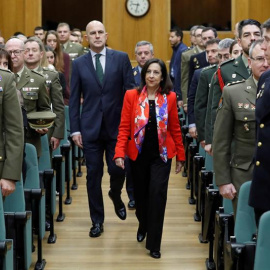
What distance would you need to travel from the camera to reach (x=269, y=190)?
3.24 m

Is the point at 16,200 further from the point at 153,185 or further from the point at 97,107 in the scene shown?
the point at 97,107

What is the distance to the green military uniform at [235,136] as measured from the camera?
4176mm

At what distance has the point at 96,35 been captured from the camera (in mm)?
5766

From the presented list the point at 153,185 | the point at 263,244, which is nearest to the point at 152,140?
the point at 153,185

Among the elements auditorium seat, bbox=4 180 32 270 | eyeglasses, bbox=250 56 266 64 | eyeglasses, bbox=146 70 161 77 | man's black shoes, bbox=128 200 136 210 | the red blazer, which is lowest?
man's black shoes, bbox=128 200 136 210

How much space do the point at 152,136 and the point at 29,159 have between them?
2.91 feet

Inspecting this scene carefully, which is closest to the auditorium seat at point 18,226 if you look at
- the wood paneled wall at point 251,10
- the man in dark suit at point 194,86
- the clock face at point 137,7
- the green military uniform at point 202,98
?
the green military uniform at point 202,98

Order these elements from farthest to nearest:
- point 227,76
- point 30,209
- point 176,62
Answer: point 176,62 → point 227,76 → point 30,209

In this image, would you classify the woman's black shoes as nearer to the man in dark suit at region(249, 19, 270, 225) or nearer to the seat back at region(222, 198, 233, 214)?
the seat back at region(222, 198, 233, 214)

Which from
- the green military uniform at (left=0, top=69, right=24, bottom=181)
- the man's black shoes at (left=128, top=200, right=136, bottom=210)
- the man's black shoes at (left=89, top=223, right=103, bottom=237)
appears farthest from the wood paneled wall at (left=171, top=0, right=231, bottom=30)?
the green military uniform at (left=0, top=69, right=24, bottom=181)

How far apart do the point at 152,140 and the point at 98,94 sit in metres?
0.80

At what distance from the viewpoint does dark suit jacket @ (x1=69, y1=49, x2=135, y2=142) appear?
5754 mm

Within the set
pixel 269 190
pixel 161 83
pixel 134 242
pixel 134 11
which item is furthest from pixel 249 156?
pixel 134 11

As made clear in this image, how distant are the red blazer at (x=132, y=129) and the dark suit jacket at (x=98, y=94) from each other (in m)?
0.51
